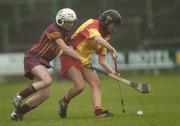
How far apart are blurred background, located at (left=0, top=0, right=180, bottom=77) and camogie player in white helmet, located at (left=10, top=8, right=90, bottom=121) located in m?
20.4

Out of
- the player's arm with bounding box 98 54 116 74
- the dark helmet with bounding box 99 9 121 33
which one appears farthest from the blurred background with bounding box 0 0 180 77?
the dark helmet with bounding box 99 9 121 33

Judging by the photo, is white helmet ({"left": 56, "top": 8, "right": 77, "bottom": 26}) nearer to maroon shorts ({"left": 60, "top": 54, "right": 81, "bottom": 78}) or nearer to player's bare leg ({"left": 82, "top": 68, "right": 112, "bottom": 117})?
maroon shorts ({"left": 60, "top": 54, "right": 81, "bottom": 78})

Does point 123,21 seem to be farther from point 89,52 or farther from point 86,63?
point 86,63

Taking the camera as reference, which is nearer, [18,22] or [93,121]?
[93,121]

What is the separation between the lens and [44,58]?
13453 mm

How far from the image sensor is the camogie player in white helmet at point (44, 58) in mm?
13102

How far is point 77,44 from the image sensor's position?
1389 centimetres

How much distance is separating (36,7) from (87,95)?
1651cm

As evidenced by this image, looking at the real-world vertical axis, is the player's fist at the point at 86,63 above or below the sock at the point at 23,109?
above

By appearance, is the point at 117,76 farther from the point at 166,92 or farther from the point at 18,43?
the point at 18,43

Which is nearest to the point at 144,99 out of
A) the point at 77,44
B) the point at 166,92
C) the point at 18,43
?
the point at 166,92

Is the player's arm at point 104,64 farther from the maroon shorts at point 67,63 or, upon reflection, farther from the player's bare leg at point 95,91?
the maroon shorts at point 67,63

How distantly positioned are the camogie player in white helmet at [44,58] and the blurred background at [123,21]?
20.4 meters

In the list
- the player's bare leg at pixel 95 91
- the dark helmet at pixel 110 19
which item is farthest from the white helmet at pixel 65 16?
the player's bare leg at pixel 95 91
